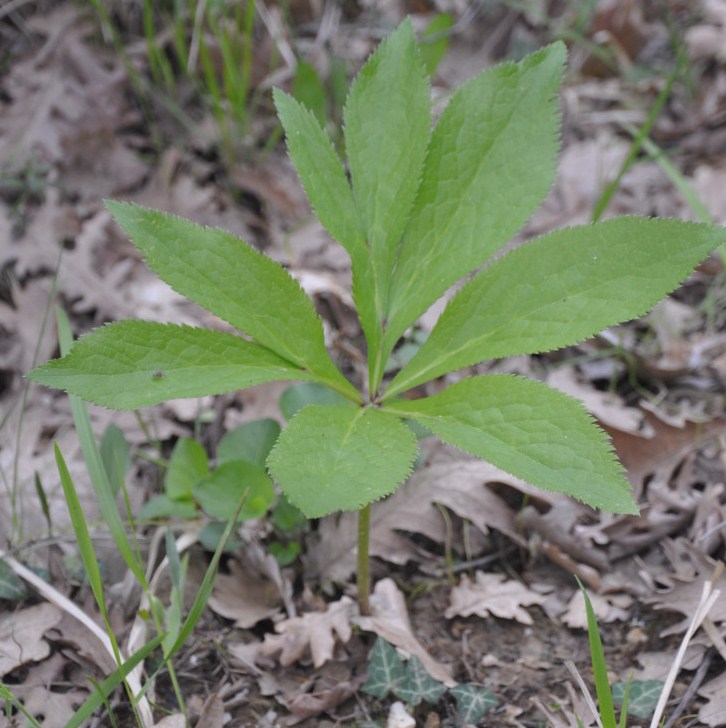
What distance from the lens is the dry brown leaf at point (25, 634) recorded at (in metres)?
1.73

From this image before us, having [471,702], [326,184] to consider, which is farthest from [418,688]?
[326,184]

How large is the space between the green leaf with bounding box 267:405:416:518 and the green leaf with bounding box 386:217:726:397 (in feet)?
0.82

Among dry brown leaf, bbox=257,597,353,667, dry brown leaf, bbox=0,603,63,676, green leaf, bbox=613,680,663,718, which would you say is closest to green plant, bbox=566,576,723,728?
green leaf, bbox=613,680,663,718

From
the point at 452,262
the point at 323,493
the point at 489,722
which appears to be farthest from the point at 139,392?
the point at 489,722

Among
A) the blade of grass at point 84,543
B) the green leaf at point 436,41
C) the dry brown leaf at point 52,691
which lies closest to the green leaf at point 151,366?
the blade of grass at point 84,543

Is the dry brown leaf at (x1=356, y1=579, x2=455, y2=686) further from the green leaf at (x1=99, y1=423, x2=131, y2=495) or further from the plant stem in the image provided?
the green leaf at (x1=99, y1=423, x2=131, y2=495)

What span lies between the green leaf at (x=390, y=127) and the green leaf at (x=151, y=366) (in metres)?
0.41

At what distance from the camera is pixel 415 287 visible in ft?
5.39

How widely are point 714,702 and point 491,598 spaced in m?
0.54

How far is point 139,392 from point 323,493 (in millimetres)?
403

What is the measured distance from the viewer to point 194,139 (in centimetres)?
351

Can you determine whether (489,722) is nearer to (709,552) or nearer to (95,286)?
(709,552)

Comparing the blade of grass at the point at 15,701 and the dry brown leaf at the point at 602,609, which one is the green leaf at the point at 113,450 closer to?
the blade of grass at the point at 15,701

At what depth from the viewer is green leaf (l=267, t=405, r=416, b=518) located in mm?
1231
